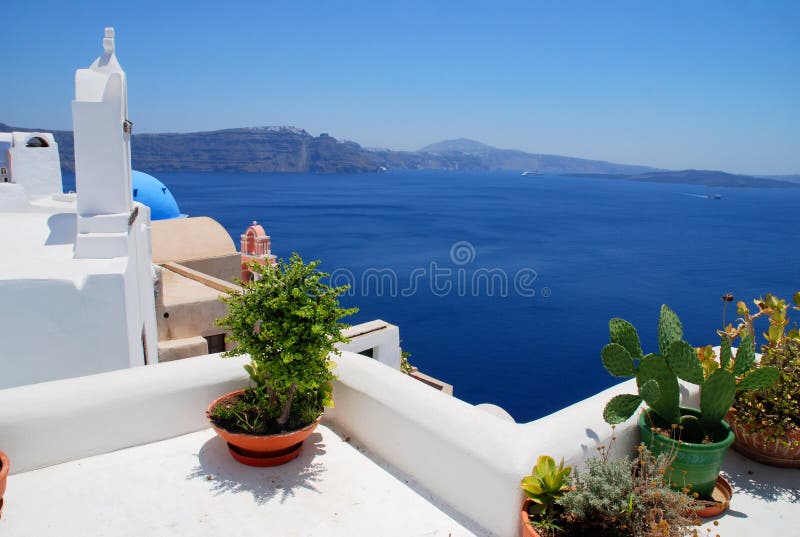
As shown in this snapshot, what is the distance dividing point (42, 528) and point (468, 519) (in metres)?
2.27

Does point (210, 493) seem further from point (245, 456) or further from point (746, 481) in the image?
point (746, 481)

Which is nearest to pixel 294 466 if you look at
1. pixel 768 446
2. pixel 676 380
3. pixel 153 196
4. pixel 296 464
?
pixel 296 464

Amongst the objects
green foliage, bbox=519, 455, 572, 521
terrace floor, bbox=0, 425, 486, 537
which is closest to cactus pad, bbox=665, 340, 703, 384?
green foliage, bbox=519, 455, 572, 521

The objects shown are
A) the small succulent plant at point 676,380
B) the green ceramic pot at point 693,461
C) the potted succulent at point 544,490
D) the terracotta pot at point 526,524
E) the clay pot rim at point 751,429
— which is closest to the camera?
the terracotta pot at point 526,524

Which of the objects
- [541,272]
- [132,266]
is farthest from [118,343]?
[541,272]

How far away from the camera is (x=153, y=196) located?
2519cm

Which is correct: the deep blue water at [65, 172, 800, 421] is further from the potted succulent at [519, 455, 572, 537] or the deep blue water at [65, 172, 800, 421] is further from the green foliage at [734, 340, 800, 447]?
the potted succulent at [519, 455, 572, 537]

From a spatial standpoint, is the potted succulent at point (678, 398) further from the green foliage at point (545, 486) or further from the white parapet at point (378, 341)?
the white parapet at point (378, 341)

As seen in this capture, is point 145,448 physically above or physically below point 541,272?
above

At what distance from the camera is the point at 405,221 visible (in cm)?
8750

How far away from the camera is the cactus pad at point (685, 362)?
3.54 meters

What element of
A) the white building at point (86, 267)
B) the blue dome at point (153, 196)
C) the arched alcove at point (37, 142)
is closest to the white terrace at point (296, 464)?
the white building at point (86, 267)

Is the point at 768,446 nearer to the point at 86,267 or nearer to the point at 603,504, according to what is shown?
the point at 603,504

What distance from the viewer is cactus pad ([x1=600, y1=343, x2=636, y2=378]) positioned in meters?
3.65
